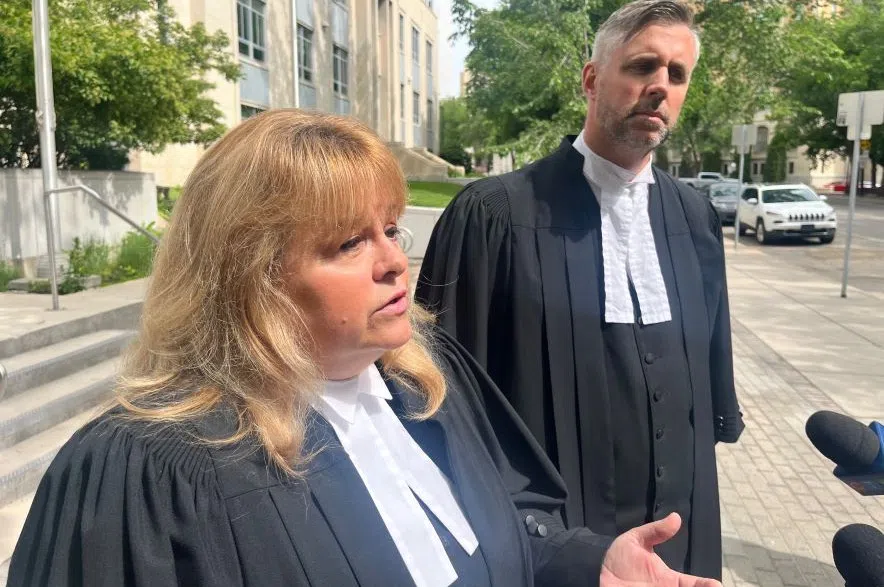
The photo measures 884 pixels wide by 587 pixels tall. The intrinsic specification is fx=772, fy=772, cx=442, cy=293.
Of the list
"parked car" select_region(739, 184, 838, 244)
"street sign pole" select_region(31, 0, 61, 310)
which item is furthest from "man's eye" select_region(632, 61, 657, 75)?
"parked car" select_region(739, 184, 838, 244)

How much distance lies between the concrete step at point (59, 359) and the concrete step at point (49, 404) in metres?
0.05

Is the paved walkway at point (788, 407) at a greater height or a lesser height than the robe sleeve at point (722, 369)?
lesser

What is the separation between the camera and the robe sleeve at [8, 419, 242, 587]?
1043 millimetres

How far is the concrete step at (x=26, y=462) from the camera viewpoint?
4164mm

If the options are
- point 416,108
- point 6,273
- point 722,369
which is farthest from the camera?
point 416,108

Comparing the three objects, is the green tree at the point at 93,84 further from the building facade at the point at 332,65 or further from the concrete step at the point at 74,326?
the building facade at the point at 332,65

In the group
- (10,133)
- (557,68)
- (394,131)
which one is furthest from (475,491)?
(394,131)

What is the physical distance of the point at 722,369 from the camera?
2428 mm

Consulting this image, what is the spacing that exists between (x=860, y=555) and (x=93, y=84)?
8.87 metres

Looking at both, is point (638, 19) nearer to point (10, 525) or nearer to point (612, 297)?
point (612, 297)

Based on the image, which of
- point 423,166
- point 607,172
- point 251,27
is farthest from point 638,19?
point 423,166

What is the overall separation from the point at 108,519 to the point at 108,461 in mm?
88

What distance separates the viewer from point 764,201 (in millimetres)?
20984

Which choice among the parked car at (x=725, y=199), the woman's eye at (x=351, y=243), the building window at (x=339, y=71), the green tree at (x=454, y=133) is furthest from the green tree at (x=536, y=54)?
the green tree at (x=454, y=133)
